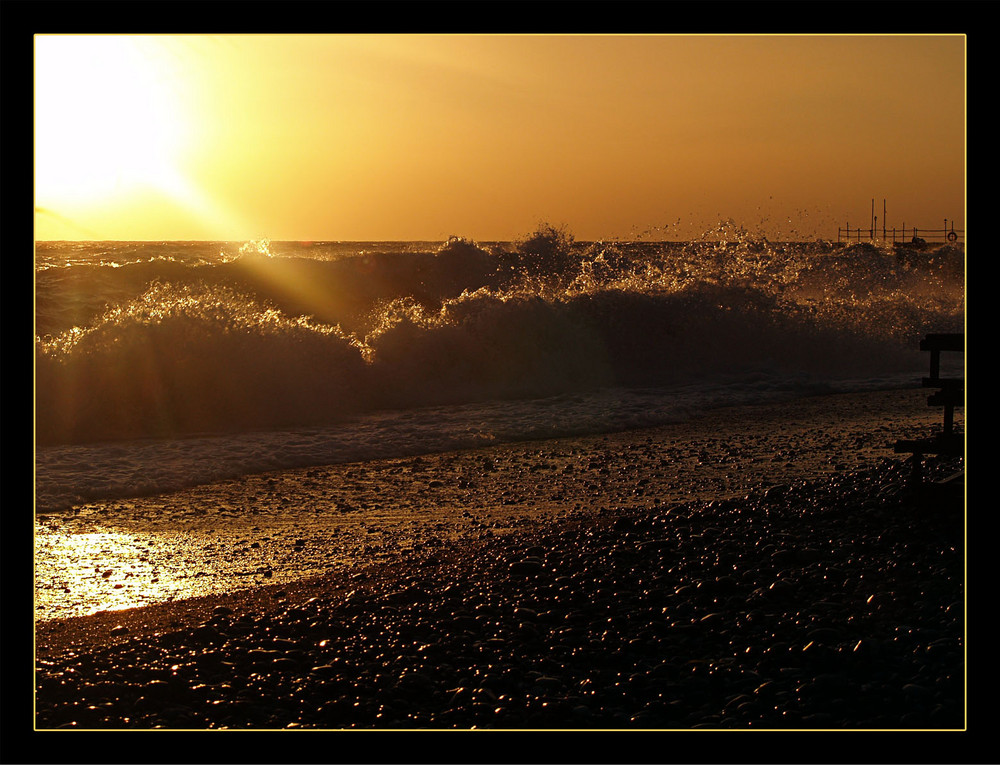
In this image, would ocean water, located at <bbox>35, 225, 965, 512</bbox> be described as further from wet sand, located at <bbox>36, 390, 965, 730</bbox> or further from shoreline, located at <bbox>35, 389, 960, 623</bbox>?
wet sand, located at <bbox>36, 390, 965, 730</bbox>

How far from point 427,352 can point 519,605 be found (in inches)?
373

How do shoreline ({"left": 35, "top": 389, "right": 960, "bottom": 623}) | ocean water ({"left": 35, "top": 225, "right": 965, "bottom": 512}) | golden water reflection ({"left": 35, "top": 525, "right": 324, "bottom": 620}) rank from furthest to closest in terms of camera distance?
1. ocean water ({"left": 35, "top": 225, "right": 965, "bottom": 512})
2. shoreline ({"left": 35, "top": 389, "right": 960, "bottom": 623})
3. golden water reflection ({"left": 35, "top": 525, "right": 324, "bottom": 620})

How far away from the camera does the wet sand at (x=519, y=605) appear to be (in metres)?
3.30

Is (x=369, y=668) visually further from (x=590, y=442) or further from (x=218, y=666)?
(x=590, y=442)

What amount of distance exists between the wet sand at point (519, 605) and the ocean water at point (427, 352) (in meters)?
2.06

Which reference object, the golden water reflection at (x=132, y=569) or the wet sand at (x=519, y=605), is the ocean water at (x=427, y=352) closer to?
the golden water reflection at (x=132, y=569)

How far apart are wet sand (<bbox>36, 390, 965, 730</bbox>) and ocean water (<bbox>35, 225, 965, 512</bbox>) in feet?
6.75

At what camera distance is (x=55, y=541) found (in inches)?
224

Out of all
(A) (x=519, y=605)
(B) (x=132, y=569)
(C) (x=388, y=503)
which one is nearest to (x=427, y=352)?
(C) (x=388, y=503)

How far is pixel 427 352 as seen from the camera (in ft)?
44.6

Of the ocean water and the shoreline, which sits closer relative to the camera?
the shoreline

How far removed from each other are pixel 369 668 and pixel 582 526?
2.36m

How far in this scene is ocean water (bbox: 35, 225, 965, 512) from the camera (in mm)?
9430

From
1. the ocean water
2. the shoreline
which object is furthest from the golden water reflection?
the ocean water
